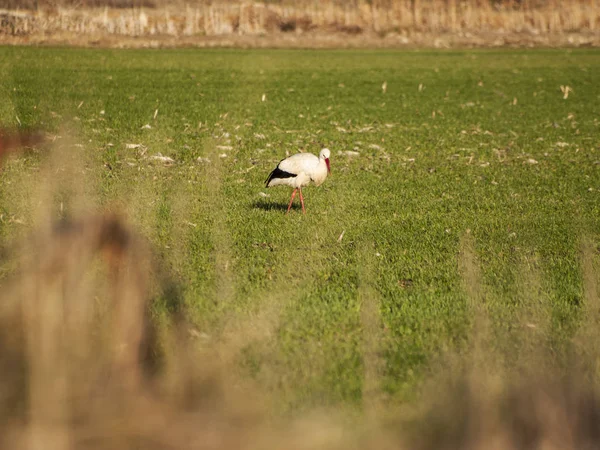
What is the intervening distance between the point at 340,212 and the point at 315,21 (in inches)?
2105

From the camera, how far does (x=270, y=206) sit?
10.3 m

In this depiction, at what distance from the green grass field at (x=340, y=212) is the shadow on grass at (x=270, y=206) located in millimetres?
126

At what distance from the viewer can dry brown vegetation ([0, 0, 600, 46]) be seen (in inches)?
2053

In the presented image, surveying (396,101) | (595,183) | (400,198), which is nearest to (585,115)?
(396,101)

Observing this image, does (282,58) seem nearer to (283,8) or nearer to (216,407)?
(283,8)

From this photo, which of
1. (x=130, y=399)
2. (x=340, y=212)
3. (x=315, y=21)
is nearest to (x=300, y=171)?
(x=340, y=212)

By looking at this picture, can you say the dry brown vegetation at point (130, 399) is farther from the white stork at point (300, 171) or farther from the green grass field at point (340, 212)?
the white stork at point (300, 171)

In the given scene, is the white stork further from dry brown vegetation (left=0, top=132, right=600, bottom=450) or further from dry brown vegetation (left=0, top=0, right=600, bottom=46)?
dry brown vegetation (left=0, top=0, right=600, bottom=46)

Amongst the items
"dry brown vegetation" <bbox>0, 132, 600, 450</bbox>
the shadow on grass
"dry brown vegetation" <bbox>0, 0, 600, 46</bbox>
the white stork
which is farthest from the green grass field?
"dry brown vegetation" <bbox>0, 0, 600, 46</bbox>

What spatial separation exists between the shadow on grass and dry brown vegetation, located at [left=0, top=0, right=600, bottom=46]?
39846 mm

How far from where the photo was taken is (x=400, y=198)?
1082cm

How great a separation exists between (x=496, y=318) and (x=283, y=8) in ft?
190

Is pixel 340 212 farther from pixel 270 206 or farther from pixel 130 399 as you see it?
pixel 130 399

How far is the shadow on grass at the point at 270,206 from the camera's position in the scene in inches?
398
